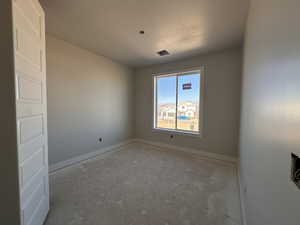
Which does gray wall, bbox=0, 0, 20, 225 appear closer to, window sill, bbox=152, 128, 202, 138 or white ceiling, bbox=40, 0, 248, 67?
white ceiling, bbox=40, 0, 248, 67

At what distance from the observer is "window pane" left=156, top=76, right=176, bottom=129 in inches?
159

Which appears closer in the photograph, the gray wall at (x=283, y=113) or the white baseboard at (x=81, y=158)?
the gray wall at (x=283, y=113)

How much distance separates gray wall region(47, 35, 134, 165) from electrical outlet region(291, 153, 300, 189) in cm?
323

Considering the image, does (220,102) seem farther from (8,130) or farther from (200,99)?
(8,130)

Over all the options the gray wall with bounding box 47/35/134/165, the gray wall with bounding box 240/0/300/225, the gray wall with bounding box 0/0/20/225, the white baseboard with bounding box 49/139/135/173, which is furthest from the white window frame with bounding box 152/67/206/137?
the gray wall with bounding box 0/0/20/225

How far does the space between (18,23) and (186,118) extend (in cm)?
365

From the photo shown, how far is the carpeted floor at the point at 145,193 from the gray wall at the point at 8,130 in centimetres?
65

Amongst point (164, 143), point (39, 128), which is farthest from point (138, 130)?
point (39, 128)

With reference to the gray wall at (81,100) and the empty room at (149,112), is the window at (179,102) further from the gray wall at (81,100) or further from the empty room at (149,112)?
the gray wall at (81,100)

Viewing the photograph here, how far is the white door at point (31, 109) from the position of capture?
1053 millimetres

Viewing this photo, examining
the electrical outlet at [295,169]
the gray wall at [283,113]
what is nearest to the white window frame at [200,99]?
the gray wall at [283,113]

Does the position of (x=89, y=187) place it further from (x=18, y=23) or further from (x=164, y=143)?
(x=164, y=143)

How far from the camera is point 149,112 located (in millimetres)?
4406

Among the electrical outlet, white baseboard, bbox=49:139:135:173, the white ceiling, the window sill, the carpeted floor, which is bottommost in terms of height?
the carpeted floor
